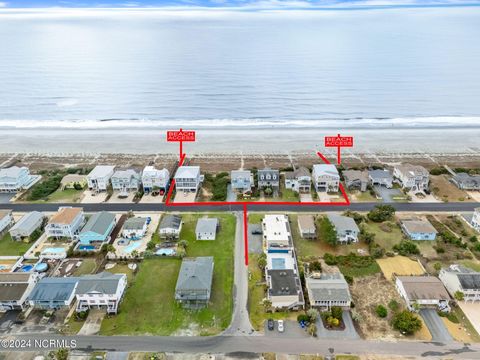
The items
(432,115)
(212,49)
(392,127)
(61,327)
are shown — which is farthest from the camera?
(212,49)

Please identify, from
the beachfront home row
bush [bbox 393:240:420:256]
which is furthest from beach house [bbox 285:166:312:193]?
the beachfront home row

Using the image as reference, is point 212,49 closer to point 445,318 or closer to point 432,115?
point 432,115

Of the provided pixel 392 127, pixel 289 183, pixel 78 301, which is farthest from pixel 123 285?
pixel 392 127

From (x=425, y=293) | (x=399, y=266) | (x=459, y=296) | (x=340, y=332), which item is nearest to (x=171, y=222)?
(x=340, y=332)

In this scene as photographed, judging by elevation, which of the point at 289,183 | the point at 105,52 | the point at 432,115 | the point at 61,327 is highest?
the point at 105,52

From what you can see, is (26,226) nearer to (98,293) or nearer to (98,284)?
(98,284)

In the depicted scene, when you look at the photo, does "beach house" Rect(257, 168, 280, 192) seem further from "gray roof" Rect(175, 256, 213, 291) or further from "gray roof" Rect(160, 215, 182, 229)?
"gray roof" Rect(175, 256, 213, 291)

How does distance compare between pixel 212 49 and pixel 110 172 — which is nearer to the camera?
pixel 110 172
